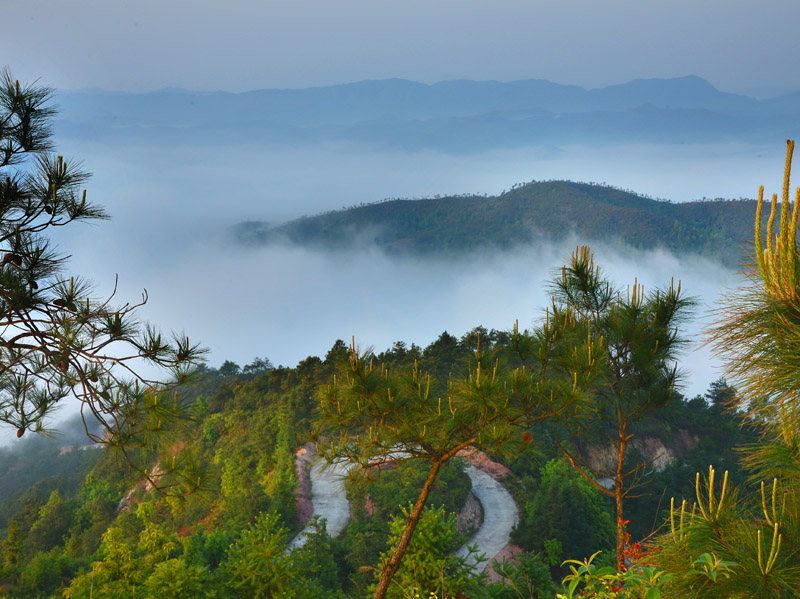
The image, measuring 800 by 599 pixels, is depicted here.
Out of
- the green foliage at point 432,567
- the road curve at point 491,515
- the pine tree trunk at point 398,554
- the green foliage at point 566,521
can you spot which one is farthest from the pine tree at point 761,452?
the green foliage at point 566,521

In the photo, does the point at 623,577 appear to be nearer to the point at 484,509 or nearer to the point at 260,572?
the point at 260,572

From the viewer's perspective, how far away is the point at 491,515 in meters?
11.5

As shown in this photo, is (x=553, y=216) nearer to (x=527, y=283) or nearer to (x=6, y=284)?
(x=527, y=283)

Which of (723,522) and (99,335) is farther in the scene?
(99,335)

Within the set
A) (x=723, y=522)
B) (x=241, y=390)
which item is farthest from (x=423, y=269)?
(x=723, y=522)

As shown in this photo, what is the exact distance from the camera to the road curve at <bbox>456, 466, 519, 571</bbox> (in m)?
10.2

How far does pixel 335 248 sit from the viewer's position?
54.0 m

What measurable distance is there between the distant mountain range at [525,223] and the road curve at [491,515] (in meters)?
34.8

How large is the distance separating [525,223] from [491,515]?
41.6m

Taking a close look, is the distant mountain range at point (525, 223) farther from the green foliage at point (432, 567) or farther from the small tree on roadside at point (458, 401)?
the small tree on roadside at point (458, 401)

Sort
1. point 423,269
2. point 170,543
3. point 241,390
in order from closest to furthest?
point 170,543
point 241,390
point 423,269

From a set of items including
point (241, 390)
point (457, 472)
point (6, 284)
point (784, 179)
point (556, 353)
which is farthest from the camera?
point (241, 390)

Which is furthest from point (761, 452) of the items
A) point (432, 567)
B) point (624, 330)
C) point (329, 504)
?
point (329, 504)

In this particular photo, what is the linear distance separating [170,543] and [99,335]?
3.17m
